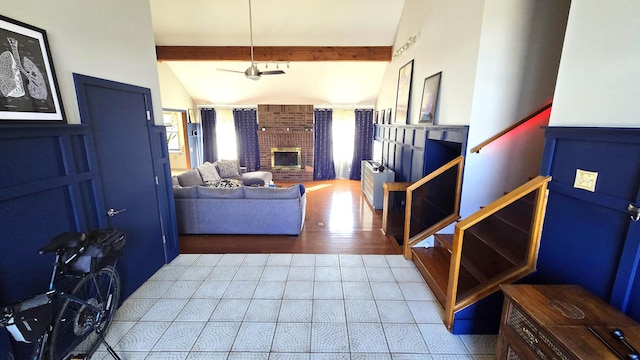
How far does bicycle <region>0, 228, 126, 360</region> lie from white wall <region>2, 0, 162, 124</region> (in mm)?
982

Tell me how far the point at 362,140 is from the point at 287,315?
6.73m

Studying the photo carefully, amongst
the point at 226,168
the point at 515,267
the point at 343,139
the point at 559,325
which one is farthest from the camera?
the point at 343,139

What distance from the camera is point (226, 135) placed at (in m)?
8.56

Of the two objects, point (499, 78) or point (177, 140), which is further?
point (177, 140)

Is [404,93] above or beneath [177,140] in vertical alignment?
above

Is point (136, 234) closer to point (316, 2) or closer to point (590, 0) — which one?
point (590, 0)

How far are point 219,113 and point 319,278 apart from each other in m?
7.14

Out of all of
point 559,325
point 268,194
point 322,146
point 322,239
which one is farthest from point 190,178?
point 559,325

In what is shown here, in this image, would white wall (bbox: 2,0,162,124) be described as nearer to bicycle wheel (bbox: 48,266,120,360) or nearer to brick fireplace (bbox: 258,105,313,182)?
bicycle wheel (bbox: 48,266,120,360)

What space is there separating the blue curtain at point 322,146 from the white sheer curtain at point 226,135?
2.64 metres

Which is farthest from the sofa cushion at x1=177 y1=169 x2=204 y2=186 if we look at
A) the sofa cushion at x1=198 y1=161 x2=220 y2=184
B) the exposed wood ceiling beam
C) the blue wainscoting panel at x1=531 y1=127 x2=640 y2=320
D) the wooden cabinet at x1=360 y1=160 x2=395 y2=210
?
the blue wainscoting panel at x1=531 y1=127 x2=640 y2=320

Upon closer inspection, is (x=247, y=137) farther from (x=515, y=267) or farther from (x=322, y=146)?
(x=515, y=267)

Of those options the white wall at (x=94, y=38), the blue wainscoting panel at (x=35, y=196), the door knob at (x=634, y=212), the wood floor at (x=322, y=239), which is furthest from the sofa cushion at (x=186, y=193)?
the door knob at (x=634, y=212)

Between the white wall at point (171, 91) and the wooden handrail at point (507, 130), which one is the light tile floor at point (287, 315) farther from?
the white wall at point (171, 91)
